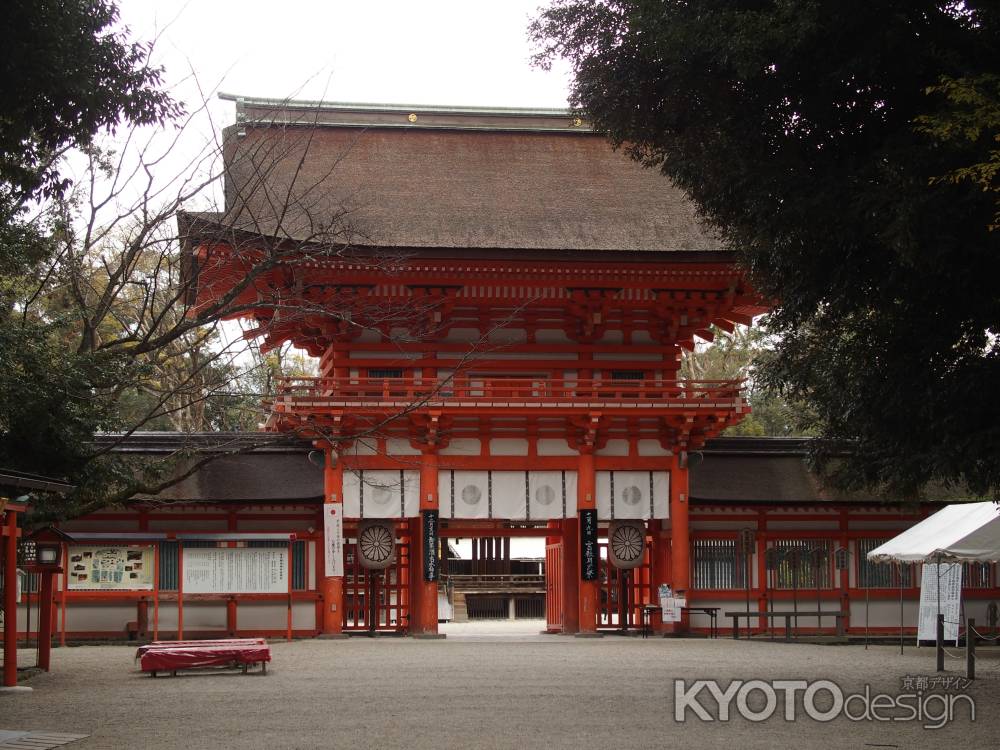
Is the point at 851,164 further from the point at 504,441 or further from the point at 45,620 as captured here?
the point at 504,441

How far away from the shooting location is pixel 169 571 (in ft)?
66.1

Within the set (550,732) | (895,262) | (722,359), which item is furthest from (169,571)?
(722,359)

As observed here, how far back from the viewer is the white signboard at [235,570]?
18.9 m

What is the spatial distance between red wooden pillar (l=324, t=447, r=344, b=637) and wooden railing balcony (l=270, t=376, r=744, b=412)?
1.13 meters

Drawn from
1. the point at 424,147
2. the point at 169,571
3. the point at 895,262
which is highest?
the point at 424,147

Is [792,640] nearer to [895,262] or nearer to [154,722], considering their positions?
[895,262]

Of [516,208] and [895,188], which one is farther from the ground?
[516,208]

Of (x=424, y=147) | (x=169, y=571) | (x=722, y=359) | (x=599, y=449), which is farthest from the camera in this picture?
(x=722, y=359)

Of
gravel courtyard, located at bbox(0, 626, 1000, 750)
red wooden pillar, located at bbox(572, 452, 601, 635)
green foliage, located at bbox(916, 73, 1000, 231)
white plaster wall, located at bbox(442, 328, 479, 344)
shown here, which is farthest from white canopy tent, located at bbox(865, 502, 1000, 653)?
white plaster wall, located at bbox(442, 328, 479, 344)

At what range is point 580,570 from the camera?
862 inches

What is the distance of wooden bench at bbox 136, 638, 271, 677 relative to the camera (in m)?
13.9

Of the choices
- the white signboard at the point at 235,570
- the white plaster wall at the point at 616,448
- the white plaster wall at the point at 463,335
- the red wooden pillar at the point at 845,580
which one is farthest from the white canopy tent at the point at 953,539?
the white signboard at the point at 235,570

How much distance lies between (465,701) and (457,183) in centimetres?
1431

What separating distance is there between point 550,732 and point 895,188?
507cm
